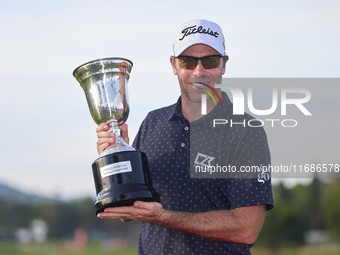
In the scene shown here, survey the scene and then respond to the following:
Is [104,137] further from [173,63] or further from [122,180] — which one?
[173,63]

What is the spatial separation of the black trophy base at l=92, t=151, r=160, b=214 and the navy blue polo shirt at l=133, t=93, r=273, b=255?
1.10 feet

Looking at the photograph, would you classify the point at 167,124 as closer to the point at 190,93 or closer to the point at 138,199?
the point at 190,93

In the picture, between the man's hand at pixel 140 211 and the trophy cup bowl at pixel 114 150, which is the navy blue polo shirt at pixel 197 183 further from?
the man's hand at pixel 140 211

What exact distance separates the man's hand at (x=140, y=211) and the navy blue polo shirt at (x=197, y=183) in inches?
17.2

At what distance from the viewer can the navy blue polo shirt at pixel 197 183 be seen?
4035mm

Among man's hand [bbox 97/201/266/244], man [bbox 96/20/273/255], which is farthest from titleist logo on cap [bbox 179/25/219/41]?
man's hand [bbox 97/201/266/244]

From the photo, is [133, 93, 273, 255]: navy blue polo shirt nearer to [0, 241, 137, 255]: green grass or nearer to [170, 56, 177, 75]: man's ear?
[170, 56, 177, 75]: man's ear

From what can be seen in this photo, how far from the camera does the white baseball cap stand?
4.31m

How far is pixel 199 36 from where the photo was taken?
4.31m

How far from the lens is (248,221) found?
157 inches

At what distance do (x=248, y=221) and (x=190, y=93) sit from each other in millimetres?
1086

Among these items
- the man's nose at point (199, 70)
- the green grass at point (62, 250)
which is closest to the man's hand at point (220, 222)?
the man's nose at point (199, 70)

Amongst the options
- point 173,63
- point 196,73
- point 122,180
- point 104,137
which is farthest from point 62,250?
point 122,180

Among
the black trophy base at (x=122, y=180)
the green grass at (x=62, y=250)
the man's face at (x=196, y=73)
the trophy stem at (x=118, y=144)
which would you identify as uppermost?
the man's face at (x=196, y=73)
